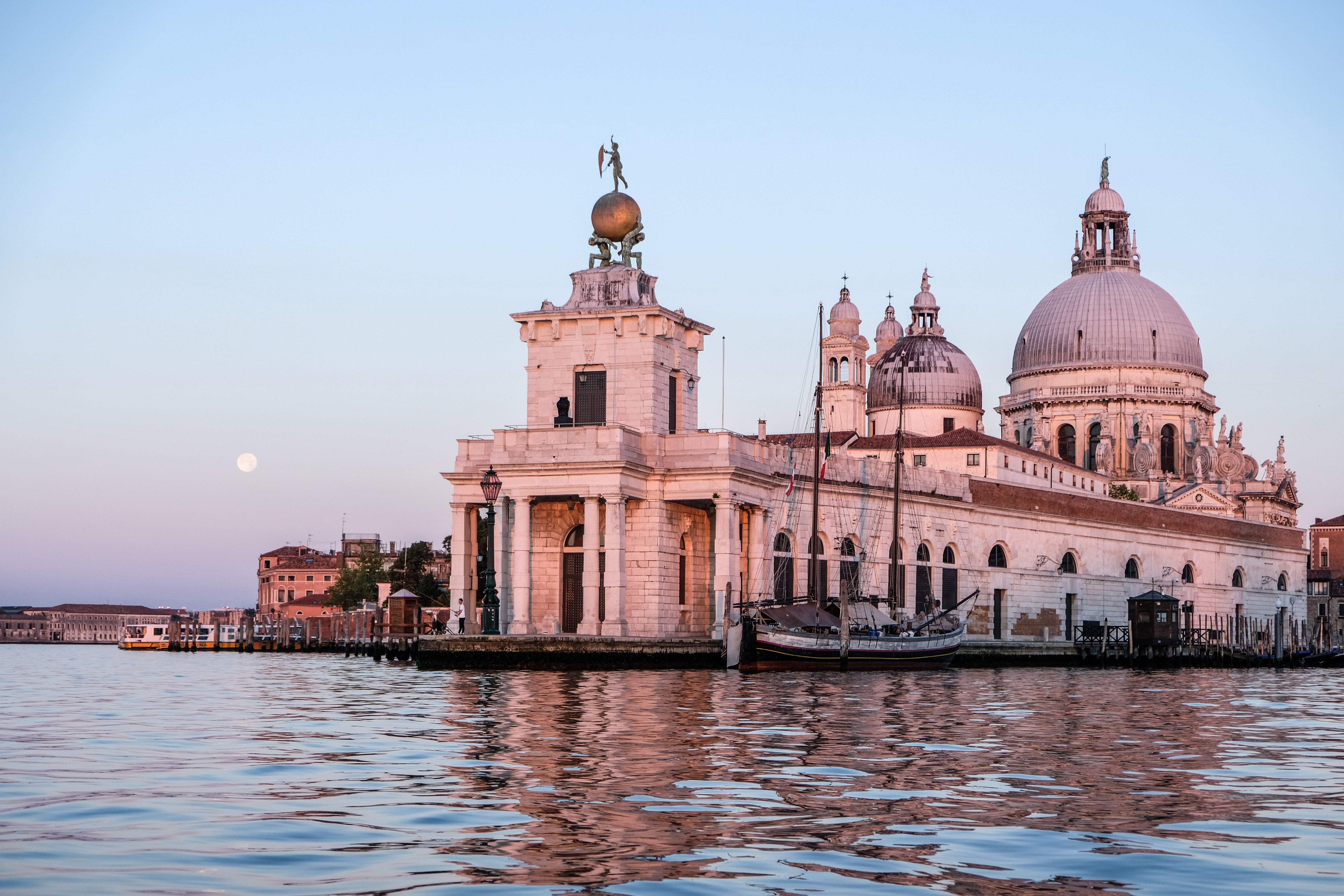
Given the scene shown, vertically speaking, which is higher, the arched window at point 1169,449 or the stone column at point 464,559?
the arched window at point 1169,449

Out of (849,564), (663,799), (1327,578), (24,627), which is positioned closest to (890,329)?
(1327,578)

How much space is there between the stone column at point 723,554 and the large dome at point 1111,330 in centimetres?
5508

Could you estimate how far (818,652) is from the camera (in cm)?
4041

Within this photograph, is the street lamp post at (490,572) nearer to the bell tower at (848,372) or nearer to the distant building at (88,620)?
the bell tower at (848,372)

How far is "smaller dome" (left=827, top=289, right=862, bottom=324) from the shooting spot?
9550cm

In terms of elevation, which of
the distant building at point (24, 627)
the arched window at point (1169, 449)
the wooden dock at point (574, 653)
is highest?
the arched window at point (1169, 449)

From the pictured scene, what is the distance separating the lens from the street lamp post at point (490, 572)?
4056cm

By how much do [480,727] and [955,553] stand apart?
130ft

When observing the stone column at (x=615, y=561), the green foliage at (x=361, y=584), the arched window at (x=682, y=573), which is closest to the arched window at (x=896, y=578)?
the arched window at (x=682, y=573)

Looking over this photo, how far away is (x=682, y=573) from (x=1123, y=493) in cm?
4720

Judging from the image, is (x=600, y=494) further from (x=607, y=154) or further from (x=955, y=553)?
(x=955, y=553)

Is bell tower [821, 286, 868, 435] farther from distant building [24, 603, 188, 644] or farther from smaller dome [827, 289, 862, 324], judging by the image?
distant building [24, 603, 188, 644]

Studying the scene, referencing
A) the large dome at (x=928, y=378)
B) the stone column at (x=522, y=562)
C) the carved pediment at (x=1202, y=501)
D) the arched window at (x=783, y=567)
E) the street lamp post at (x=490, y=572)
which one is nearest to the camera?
the street lamp post at (x=490, y=572)

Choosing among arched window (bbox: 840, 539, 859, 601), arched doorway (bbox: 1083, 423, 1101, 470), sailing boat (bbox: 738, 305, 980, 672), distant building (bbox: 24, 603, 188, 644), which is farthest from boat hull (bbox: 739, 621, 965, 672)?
distant building (bbox: 24, 603, 188, 644)
